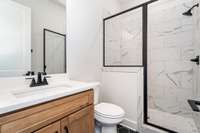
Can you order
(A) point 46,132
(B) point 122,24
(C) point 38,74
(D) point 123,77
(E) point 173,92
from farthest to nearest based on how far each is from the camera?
(B) point 122,24 < (D) point 123,77 < (E) point 173,92 < (C) point 38,74 < (A) point 46,132

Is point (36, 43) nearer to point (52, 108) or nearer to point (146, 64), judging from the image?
point (52, 108)

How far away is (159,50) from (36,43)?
5.25 feet

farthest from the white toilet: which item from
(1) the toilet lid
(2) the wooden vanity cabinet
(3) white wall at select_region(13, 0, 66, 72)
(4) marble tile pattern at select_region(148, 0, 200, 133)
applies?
(3) white wall at select_region(13, 0, 66, 72)

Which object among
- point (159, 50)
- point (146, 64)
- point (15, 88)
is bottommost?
point (15, 88)

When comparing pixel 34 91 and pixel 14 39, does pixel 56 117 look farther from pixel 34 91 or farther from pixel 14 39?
pixel 14 39

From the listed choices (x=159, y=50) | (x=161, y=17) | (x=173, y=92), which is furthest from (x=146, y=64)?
(x=161, y=17)

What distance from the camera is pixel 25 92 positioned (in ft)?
3.96

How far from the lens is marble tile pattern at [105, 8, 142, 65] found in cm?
191

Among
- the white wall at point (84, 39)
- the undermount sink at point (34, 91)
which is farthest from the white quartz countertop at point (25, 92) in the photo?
the white wall at point (84, 39)

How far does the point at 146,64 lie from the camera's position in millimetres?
1780

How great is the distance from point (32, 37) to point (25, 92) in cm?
60

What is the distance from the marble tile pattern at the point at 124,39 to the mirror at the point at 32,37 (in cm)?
82

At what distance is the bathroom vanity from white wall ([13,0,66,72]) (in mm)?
323

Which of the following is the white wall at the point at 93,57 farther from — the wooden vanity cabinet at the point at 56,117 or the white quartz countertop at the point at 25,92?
the wooden vanity cabinet at the point at 56,117
